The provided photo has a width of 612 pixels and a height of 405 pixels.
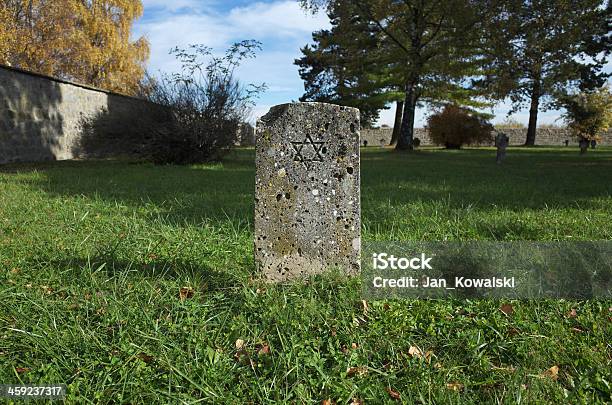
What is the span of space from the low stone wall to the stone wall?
110 ft

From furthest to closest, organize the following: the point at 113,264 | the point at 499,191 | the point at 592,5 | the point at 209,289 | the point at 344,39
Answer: the point at 344,39, the point at 592,5, the point at 499,191, the point at 113,264, the point at 209,289

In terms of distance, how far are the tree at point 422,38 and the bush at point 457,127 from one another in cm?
502

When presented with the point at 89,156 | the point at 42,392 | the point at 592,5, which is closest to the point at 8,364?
the point at 42,392

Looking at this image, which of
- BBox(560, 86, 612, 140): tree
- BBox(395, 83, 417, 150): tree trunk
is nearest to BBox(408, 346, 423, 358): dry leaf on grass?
BBox(395, 83, 417, 150): tree trunk

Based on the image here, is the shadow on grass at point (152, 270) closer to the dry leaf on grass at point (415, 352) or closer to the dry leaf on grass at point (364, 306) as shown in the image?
the dry leaf on grass at point (364, 306)

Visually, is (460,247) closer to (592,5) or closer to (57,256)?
(57,256)

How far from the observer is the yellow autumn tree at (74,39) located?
22.6 metres

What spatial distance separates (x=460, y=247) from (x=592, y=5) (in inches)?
652

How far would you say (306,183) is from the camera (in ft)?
9.71

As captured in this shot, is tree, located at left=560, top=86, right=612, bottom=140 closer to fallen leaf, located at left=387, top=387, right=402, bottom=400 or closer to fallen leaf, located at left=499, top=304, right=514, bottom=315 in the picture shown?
fallen leaf, located at left=499, top=304, right=514, bottom=315

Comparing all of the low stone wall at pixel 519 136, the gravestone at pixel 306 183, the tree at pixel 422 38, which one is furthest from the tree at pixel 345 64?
the gravestone at pixel 306 183

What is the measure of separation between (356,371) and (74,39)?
1070 inches

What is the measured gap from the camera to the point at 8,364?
6.79 ft

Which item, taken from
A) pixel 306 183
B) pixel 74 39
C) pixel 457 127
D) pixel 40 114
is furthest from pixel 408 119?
pixel 306 183
